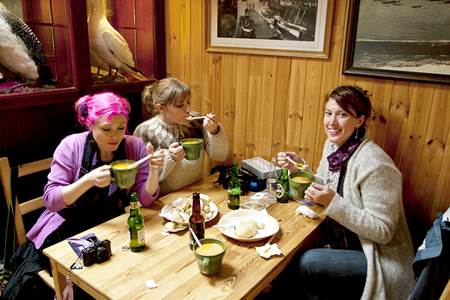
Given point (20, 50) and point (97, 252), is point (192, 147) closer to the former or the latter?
point (97, 252)

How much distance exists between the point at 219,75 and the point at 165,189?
82 centimetres

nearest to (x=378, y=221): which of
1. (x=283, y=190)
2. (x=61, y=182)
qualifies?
(x=283, y=190)

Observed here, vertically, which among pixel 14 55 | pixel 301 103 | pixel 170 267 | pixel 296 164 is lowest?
pixel 170 267

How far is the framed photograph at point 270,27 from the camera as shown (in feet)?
6.07

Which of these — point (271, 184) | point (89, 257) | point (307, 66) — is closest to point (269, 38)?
point (307, 66)

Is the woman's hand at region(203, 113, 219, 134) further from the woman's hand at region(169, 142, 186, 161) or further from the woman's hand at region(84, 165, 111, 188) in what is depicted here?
the woman's hand at region(84, 165, 111, 188)

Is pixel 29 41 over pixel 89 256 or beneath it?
over

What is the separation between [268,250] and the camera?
1.32 meters

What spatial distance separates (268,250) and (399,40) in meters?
1.13

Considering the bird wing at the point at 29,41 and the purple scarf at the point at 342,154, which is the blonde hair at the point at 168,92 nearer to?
the bird wing at the point at 29,41

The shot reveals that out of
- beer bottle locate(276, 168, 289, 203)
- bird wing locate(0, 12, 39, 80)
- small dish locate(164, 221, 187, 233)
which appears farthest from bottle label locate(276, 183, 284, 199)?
bird wing locate(0, 12, 39, 80)

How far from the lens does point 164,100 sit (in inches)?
72.8

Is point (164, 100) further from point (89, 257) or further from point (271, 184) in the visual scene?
point (89, 257)

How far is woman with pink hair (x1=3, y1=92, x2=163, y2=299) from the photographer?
153 cm
